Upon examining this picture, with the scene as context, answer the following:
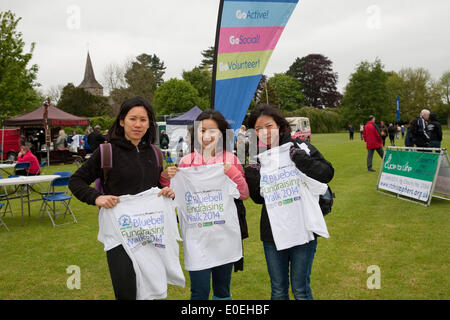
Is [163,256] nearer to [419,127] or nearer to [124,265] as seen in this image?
[124,265]

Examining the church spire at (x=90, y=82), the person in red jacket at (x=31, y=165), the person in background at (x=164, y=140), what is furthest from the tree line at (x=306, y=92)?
the person in red jacket at (x=31, y=165)

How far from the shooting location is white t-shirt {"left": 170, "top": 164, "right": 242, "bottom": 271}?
8.41ft

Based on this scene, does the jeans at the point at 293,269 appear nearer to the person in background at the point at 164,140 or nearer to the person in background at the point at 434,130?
the person in background at the point at 434,130

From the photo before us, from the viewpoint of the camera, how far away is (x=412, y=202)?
7.80 m

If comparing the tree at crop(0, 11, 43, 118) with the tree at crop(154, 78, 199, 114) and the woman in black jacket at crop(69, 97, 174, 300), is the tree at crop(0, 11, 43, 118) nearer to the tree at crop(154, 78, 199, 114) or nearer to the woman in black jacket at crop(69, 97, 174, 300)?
the woman in black jacket at crop(69, 97, 174, 300)

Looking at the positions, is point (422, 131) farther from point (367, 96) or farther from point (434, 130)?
point (367, 96)

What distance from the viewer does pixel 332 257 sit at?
188 inches

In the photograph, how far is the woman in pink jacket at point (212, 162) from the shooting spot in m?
2.57

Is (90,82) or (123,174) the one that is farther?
(90,82)

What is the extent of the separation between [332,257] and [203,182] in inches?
115

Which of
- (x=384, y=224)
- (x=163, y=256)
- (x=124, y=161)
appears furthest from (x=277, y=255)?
(x=384, y=224)

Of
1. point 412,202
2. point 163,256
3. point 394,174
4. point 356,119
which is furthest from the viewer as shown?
point 356,119

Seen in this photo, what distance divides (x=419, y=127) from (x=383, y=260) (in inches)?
295

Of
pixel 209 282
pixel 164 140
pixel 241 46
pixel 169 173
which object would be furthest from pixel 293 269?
pixel 164 140
